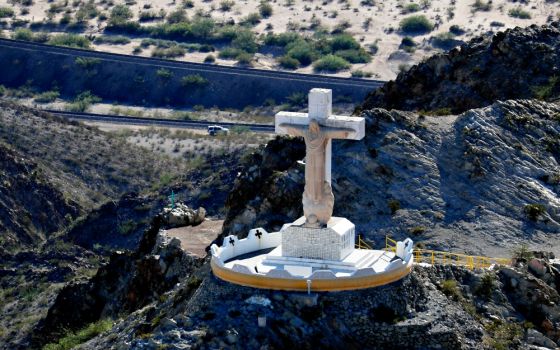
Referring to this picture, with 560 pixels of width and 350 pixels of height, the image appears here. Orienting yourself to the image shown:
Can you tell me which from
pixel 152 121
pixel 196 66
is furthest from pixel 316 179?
pixel 196 66

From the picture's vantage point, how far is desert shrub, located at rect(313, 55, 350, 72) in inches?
4579

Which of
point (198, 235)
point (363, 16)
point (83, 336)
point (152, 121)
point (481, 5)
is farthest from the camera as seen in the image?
point (363, 16)

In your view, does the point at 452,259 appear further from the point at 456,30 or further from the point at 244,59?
the point at 456,30

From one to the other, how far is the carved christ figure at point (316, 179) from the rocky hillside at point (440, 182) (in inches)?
231

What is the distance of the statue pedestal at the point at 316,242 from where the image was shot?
3662 cm

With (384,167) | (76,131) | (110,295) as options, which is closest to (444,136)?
(384,167)

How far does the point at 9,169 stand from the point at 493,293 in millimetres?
42713

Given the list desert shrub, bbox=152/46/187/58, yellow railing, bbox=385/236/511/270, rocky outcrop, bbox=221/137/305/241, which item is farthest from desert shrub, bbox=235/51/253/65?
yellow railing, bbox=385/236/511/270

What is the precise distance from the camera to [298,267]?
Answer: 36312 mm

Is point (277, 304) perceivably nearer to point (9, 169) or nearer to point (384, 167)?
point (384, 167)

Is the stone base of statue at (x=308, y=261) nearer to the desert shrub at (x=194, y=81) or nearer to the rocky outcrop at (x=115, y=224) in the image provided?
the rocky outcrop at (x=115, y=224)

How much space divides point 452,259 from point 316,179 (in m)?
5.72

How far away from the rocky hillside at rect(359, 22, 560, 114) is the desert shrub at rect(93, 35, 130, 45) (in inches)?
2765

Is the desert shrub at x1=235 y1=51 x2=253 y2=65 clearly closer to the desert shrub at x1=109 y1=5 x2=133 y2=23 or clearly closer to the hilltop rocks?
the desert shrub at x1=109 y1=5 x2=133 y2=23
